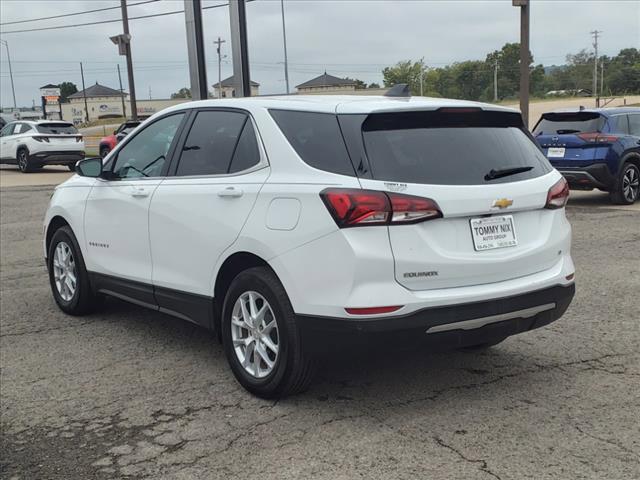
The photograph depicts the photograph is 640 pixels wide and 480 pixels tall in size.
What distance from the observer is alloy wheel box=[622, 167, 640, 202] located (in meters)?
12.6

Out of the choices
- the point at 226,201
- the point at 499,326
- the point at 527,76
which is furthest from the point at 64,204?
the point at 527,76

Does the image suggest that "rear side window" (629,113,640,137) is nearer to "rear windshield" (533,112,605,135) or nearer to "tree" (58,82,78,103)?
"rear windshield" (533,112,605,135)

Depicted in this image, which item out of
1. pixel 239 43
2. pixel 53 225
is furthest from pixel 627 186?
pixel 53 225

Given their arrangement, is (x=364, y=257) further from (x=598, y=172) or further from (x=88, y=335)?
(x=598, y=172)

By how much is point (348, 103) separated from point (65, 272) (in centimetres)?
345

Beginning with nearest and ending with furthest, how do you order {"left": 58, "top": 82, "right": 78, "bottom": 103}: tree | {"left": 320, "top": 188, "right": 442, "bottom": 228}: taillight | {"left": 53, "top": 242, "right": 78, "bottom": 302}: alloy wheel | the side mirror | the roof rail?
{"left": 320, "top": 188, "right": 442, "bottom": 228}: taillight → the roof rail → the side mirror → {"left": 53, "top": 242, "right": 78, "bottom": 302}: alloy wheel → {"left": 58, "top": 82, "right": 78, "bottom": 103}: tree

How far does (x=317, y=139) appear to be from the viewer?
390cm

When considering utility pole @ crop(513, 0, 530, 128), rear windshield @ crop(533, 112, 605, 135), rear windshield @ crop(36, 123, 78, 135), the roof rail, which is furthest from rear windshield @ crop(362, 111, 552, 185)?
rear windshield @ crop(36, 123, 78, 135)

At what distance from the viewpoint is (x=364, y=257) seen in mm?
3494

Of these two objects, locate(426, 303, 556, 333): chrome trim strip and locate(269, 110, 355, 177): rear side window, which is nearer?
locate(426, 303, 556, 333): chrome trim strip

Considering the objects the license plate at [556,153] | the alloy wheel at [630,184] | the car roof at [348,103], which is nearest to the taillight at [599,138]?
the license plate at [556,153]

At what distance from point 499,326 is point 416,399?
659 millimetres

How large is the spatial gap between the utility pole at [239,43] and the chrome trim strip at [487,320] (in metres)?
11.6

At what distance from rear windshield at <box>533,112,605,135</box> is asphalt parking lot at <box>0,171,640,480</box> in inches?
281
